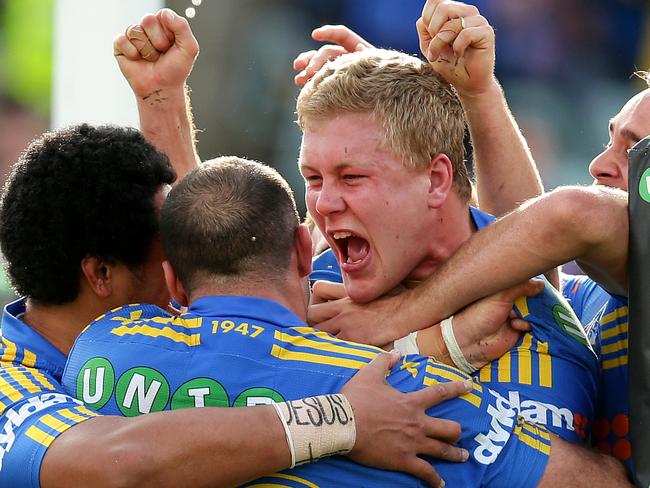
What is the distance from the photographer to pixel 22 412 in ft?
9.07

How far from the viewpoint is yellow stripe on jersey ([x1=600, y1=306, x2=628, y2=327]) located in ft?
10.5

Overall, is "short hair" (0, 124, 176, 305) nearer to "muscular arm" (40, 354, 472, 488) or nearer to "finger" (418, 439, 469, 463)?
"muscular arm" (40, 354, 472, 488)

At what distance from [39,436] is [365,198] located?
1.17 m

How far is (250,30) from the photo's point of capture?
7441 millimetres

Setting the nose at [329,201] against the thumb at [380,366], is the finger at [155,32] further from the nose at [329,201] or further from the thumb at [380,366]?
the thumb at [380,366]

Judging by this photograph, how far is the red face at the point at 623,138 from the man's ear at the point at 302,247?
Result: 4.17 ft

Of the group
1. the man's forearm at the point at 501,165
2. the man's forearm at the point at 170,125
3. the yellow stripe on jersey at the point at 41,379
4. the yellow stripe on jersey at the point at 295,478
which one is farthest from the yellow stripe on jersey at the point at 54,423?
the man's forearm at the point at 501,165

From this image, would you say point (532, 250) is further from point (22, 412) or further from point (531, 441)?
point (22, 412)

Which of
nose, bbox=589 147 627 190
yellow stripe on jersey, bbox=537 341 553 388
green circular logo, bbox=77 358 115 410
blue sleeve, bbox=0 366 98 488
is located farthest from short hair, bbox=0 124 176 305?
nose, bbox=589 147 627 190

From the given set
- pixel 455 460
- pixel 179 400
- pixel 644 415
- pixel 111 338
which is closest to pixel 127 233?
pixel 111 338

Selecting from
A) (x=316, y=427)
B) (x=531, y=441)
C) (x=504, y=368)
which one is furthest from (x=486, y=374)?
(x=316, y=427)

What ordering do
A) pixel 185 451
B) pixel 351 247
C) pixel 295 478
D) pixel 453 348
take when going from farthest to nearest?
pixel 351 247 < pixel 453 348 < pixel 295 478 < pixel 185 451

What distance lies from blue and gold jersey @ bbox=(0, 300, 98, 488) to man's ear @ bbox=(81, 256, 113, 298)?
8.5 inches

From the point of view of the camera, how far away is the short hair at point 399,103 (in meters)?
3.25
